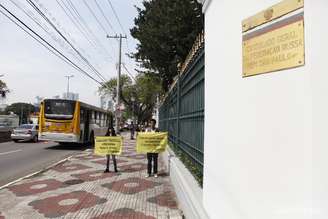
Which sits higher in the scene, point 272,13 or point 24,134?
point 272,13

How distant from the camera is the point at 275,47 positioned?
2.80 m

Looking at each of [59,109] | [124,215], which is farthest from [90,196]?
[59,109]

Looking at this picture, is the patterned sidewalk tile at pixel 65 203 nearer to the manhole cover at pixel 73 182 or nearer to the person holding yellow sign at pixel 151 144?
the manhole cover at pixel 73 182

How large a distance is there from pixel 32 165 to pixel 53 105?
815cm

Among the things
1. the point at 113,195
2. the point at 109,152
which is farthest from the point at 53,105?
the point at 113,195

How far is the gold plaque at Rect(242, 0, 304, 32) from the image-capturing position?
2.63m

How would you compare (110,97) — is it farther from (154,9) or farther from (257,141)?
(257,141)

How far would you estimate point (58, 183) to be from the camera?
963 cm

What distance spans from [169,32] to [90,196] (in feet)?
40.5

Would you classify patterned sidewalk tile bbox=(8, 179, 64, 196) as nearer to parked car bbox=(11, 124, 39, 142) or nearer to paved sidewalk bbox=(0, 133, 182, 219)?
paved sidewalk bbox=(0, 133, 182, 219)

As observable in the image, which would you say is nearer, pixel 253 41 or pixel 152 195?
pixel 253 41

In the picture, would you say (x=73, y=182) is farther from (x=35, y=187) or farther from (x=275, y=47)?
(x=275, y=47)

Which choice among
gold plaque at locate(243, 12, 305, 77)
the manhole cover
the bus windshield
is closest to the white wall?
gold plaque at locate(243, 12, 305, 77)

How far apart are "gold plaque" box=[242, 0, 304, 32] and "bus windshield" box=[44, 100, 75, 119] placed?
62.9 ft
